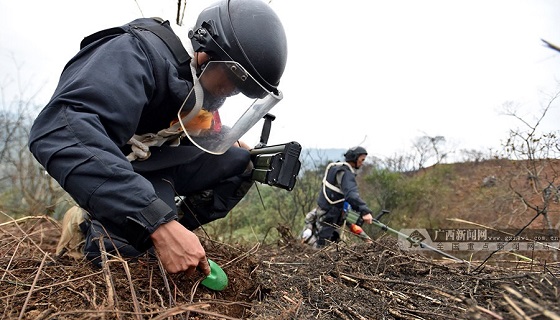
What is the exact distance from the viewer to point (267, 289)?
6.16ft

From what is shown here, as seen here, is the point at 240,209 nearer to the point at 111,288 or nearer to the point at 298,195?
the point at 298,195

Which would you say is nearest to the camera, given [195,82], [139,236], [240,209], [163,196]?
[139,236]

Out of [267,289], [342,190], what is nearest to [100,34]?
[267,289]

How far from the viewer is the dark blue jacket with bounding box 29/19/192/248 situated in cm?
139

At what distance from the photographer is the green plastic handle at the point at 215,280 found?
1.77m

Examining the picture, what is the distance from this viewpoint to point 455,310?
4.99 feet

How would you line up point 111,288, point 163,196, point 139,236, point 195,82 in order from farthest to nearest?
point 163,196, point 195,82, point 139,236, point 111,288

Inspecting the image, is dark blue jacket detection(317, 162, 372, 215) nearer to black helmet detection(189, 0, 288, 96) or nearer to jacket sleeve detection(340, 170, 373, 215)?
jacket sleeve detection(340, 170, 373, 215)

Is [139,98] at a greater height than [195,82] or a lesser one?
lesser

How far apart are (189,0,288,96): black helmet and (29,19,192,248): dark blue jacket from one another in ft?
1.18

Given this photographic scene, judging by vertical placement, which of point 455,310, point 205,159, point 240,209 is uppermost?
point 205,159

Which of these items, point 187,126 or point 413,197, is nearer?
point 187,126

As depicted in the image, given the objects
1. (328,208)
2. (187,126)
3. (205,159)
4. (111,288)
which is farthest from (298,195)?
(111,288)

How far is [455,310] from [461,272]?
0.59 metres
